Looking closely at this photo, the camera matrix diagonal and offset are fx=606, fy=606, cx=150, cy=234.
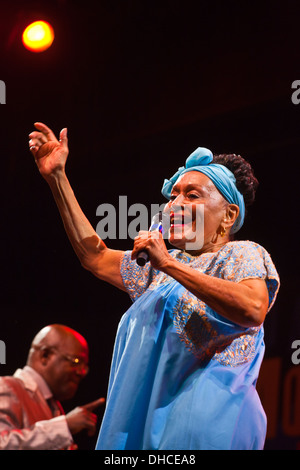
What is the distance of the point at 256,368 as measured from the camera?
71.4 inches

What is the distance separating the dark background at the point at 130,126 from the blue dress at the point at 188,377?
161 centimetres

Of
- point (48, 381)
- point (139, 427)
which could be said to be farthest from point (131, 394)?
point (48, 381)

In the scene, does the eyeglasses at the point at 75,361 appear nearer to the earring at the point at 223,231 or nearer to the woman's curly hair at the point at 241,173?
the earring at the point at 223,231

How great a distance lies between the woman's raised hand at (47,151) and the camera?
7.02ft

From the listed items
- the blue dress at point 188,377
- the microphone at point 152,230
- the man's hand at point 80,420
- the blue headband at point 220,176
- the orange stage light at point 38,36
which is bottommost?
the man's hand at point 80,420

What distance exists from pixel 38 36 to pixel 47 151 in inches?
61.8

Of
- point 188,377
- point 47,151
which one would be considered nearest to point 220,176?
point 47,151

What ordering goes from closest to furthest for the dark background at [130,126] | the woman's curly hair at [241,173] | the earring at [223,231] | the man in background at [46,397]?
1. the man in background at [46,397]
2. the earring at [223,231]
3. the woman's curly hair at [241,173]
4. the dark background at [130,126]

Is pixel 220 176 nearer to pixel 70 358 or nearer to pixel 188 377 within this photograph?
pixel 188 377

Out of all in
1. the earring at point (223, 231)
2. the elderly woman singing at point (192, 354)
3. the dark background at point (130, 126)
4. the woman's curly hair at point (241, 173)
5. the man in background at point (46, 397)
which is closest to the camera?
the elderly woman singing at point (192, 354)

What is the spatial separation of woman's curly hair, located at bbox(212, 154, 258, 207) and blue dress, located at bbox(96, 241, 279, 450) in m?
0.41

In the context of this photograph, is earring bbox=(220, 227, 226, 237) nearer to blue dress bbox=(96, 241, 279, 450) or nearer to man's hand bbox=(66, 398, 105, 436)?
blue dress bbox=(96, 241, 279, 450)

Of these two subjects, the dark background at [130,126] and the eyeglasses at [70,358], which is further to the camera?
the dark background at [130,126]

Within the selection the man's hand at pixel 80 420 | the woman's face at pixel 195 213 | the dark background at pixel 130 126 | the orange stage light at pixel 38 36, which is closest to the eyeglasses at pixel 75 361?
the man's hand at pixel 80 420
